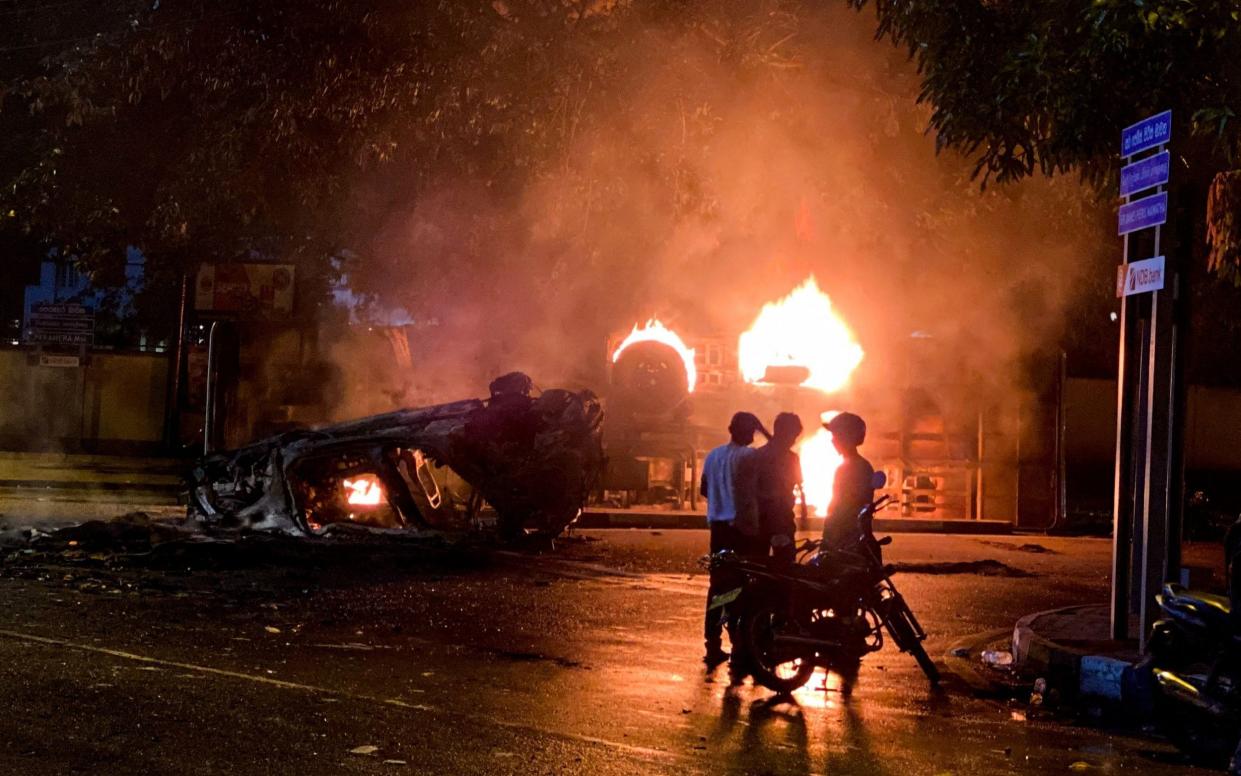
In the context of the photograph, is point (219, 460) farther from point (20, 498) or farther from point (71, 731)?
point (71, 731)

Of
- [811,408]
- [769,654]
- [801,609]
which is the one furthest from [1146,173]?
[811,408]

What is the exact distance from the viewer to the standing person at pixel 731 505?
8.48 m

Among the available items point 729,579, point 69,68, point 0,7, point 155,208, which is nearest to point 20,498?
point 155,208

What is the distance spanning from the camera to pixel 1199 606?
20.5 feet

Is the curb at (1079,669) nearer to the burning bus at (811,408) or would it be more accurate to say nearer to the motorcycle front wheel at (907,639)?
the motorcycle front wheel at (907,639)

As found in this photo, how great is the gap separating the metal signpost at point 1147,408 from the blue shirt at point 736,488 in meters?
2.37

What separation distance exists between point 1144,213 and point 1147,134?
491 millimetres

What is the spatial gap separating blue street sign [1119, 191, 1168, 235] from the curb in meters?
2.69

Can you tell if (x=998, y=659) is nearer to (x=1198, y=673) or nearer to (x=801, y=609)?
(x=801, y=609)

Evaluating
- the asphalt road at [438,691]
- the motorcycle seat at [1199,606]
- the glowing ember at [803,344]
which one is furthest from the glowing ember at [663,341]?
the motorcycle seat at [1199,606]

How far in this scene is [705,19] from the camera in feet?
67.4

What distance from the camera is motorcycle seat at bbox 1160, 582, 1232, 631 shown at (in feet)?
20.0

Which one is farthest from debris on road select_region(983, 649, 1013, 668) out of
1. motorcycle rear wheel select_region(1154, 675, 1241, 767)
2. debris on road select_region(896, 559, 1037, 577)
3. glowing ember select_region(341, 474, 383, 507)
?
glowing ember select_region(341, 474, 383, 507)

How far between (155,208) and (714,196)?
9.32 metres
